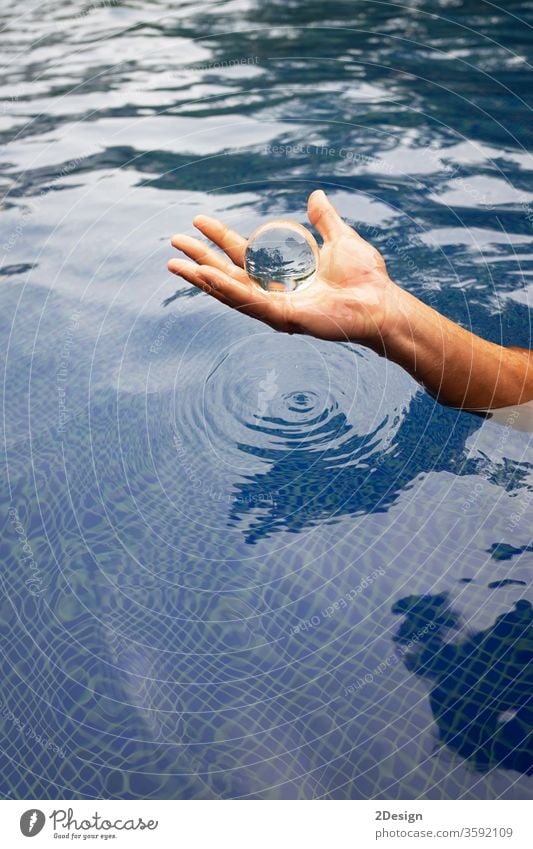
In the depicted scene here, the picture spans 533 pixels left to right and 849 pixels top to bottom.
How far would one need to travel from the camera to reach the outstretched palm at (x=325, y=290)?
2236 mm

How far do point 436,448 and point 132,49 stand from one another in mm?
4896

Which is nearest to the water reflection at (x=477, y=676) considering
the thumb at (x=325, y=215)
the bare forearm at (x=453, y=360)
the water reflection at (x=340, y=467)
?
the water reflection at (x=340, y=467)

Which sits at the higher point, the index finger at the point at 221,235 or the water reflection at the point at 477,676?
the index finger at the point at 221,235

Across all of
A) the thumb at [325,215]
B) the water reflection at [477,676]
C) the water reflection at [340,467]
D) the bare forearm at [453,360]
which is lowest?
the water reflection at [477,676]

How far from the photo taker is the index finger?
262 centimetres

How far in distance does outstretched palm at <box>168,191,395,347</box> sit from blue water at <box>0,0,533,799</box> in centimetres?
80

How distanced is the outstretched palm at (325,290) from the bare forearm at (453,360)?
0.07m

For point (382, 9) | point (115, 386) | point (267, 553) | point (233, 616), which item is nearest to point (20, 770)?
point (233, 616)
